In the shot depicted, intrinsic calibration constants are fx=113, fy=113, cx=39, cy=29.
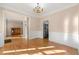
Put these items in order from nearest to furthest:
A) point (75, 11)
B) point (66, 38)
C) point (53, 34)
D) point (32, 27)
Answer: point (75, 11) < point (66, 38) < point (53, 34) < point (32, 27)

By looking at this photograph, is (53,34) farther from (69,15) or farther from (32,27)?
(69,15)

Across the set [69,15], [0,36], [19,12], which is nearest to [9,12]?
[19,12]

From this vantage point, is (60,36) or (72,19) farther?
(60,36)

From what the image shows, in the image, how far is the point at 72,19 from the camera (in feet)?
18.0

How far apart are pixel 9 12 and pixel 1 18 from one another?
64cm

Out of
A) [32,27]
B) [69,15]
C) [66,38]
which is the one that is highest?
[69,15]

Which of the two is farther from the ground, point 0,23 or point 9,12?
point 9,12

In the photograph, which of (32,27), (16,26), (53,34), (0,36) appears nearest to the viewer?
(0,36)

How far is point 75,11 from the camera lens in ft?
17.2

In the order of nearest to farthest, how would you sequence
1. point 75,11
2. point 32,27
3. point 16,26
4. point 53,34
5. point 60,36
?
1. point 75,11
2. point 60,36
3. point 53,34
4. point 32,27
5. point 16,26

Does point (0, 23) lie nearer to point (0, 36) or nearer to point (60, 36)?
point (0, 36)

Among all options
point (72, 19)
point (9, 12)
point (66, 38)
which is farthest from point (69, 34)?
point (9, 12)

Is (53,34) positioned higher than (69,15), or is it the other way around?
(69,15)

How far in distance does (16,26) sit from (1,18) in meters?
4.01
